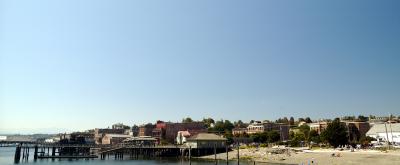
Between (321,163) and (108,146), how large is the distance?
2744 inches

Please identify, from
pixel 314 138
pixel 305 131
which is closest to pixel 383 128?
pixel 314 138

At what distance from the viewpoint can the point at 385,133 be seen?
10475cm

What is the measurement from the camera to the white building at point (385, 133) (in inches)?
3930

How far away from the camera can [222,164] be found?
70.7m

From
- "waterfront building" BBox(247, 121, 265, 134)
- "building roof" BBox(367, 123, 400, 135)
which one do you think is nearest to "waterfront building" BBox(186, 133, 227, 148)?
"building roof" BBox(367, 123, 400, 135)

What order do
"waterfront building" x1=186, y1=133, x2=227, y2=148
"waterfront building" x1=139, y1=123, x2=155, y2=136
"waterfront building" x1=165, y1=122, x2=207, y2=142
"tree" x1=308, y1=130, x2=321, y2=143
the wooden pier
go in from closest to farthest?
the wooden pier < "waterfront building" x1=186, y1=133, x2=227, y2=148 < "tree" x1=308, y1=130, x2=321, y2=143 < "waterfront building" x1=165, y1=122, x2=207, y2=142 < "waterfront building" x1=139, y1=123, x2=155, y2=136

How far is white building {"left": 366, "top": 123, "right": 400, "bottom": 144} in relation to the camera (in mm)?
99812

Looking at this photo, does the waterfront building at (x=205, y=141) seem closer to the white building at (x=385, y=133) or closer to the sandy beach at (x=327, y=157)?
the sandy beach at (x=327, y=157)

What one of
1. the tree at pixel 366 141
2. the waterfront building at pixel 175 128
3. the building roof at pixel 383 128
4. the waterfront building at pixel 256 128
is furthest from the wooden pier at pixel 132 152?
the waterfront building at pixel 256 128

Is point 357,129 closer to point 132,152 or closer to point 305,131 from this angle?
point 305,131

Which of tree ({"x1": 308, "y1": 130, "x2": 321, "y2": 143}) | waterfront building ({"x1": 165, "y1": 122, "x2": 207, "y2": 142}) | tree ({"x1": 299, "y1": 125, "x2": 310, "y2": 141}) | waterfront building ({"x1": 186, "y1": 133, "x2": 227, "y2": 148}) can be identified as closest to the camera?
waterfront building ({"x1": 186, "y1": 133, "x2": 227, "y2": 148})

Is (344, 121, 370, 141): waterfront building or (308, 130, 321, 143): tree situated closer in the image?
(308, 130, 321, 143): tree

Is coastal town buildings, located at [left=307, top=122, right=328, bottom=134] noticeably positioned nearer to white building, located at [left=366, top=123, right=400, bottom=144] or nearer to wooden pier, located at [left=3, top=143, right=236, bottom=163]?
white building, located at [left=366, top=123, right=400, bottom=144]

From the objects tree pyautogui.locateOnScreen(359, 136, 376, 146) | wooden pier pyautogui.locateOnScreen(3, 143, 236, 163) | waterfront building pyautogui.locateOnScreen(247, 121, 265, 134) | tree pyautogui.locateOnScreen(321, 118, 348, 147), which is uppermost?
waterfront building pyautogui.locateOnScreen(247, 121, 265, 134)
